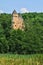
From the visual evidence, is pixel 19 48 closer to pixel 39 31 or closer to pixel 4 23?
pixel 39 31

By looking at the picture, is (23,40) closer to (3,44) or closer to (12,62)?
(3,44)

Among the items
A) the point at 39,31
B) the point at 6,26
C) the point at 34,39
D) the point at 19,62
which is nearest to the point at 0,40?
the point at 34,39

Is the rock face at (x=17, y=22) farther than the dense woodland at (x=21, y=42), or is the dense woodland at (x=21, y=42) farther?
the rock face at (x=17, y=22)

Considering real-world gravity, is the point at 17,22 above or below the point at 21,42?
above

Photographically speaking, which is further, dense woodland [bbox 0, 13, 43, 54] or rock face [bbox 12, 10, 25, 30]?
rock face [bbox 12, 10, 25, 30]

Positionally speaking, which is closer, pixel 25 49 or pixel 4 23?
pixel 25 49

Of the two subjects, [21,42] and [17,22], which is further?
[17,22]

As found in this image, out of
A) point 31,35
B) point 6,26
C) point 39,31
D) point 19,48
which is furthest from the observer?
point 6,26

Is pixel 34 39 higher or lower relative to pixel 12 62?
lower

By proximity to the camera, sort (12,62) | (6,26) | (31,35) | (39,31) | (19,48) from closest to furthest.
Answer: (12,62), (19,48), (31,35), (39,31), (6,26)
